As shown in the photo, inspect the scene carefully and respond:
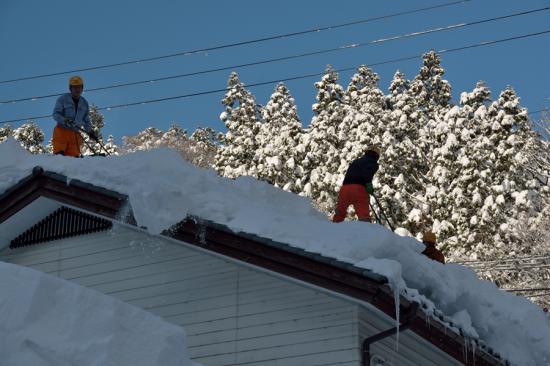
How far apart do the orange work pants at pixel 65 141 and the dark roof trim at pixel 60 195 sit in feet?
7.50

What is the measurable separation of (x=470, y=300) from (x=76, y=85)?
635 centimetres

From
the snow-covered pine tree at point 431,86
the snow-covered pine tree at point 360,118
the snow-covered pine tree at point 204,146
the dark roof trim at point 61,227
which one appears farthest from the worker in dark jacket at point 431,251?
the snow-covered pine tree at point 204,146

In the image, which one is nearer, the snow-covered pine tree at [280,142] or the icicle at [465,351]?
the icicle at [465,351]

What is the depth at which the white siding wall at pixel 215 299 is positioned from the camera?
31.3 ft

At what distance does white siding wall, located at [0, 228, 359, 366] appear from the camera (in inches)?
376

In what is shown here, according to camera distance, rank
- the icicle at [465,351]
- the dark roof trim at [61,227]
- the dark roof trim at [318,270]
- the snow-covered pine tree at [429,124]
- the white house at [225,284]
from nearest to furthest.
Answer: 1. the dark roof trim at [318,270]
2. the white house at [225,284]
3. the icicle at [465,351]
4. the dark roof trim at [61,227]
5. the snow-covered pine tree at [429,124]

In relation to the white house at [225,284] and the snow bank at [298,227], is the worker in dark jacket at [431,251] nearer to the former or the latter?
the snow bank at [298,227]

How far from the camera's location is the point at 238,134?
49438mm

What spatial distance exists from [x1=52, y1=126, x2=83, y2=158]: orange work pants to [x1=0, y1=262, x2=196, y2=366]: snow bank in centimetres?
815

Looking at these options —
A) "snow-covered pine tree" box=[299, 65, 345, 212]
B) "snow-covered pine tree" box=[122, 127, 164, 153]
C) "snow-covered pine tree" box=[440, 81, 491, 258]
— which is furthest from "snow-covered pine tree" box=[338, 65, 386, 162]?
"snow-covered pine tree" box=[122, 127, 164, 153]

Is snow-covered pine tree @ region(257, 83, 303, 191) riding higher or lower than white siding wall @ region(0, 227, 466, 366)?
higher

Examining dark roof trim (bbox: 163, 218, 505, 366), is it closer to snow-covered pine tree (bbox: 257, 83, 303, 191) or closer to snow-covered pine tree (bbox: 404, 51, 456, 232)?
snow-covered pine tree (bbox: 404, 51, 456, 232)

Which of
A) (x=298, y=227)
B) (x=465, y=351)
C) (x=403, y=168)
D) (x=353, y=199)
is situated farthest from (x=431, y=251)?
(x=403, y=168)

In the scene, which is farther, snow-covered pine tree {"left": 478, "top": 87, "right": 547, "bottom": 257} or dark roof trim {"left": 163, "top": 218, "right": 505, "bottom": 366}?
snow-covered pine tree {"left": 478, "top": 87, "right": 547, "bottom": 257}
